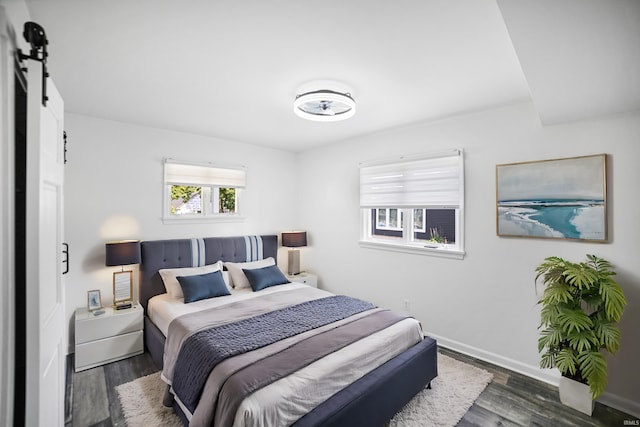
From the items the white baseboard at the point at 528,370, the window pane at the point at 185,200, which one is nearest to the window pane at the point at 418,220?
the white baseboard at the point at 528,370

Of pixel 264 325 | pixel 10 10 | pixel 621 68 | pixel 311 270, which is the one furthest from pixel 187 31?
pixel 311 270

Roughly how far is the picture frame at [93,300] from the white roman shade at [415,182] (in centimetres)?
330

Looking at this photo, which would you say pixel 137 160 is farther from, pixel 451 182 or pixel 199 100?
pixel 451 182

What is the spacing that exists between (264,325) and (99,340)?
5.87 ft

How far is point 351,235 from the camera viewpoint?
430 centimetres

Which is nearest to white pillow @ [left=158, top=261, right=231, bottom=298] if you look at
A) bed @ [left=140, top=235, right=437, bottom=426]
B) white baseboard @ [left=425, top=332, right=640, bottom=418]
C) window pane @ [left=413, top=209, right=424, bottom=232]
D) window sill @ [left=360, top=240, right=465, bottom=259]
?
bed @ [left=140, top=235, right=437, bottom=426]

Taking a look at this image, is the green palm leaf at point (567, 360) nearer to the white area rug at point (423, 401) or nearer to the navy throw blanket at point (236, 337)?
the white area rug at point (423, 401)

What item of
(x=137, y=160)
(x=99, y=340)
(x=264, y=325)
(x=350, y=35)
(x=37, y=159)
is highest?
(x=350, y=35)

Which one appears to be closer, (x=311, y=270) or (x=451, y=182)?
→ (x=451, y=182)

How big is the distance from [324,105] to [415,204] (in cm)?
169

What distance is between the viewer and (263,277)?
3734mm

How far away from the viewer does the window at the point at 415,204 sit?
10.8ft

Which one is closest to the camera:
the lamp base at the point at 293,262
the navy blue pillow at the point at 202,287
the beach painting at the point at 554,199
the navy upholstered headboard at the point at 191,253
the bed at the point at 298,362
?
the bed at the point at 298,362

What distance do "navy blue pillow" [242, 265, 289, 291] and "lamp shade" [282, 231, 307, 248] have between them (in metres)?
0.74
